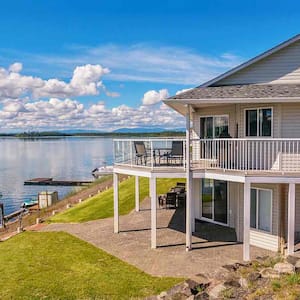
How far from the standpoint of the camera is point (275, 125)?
1199 cm

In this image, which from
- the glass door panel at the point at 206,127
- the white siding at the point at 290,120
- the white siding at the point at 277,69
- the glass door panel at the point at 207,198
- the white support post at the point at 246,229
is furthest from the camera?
the glass door panel at the point at 207,198

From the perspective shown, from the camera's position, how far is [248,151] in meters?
11.7

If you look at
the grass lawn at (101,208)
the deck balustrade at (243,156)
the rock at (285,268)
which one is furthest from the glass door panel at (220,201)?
the rock at (285,268)

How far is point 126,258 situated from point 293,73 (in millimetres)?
9664

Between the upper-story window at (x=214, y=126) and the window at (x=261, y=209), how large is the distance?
2746 millimetres

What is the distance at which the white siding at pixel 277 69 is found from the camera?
13.3 m

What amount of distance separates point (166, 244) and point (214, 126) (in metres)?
5.39

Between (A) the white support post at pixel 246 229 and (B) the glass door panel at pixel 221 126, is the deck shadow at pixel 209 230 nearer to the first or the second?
(A) the white support post at pixel 246 229

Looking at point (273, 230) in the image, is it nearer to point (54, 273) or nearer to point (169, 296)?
point (169, 296)

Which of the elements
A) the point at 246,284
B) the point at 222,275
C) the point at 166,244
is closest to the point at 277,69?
the point at 166,244

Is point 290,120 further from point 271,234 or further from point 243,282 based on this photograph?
point 243,282

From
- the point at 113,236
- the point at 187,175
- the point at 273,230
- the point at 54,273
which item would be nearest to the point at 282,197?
the point at 273,230

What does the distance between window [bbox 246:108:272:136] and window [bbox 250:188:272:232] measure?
2223 mm

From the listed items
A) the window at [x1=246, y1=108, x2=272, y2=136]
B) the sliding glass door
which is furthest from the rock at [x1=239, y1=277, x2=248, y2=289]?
the sliding glass door
